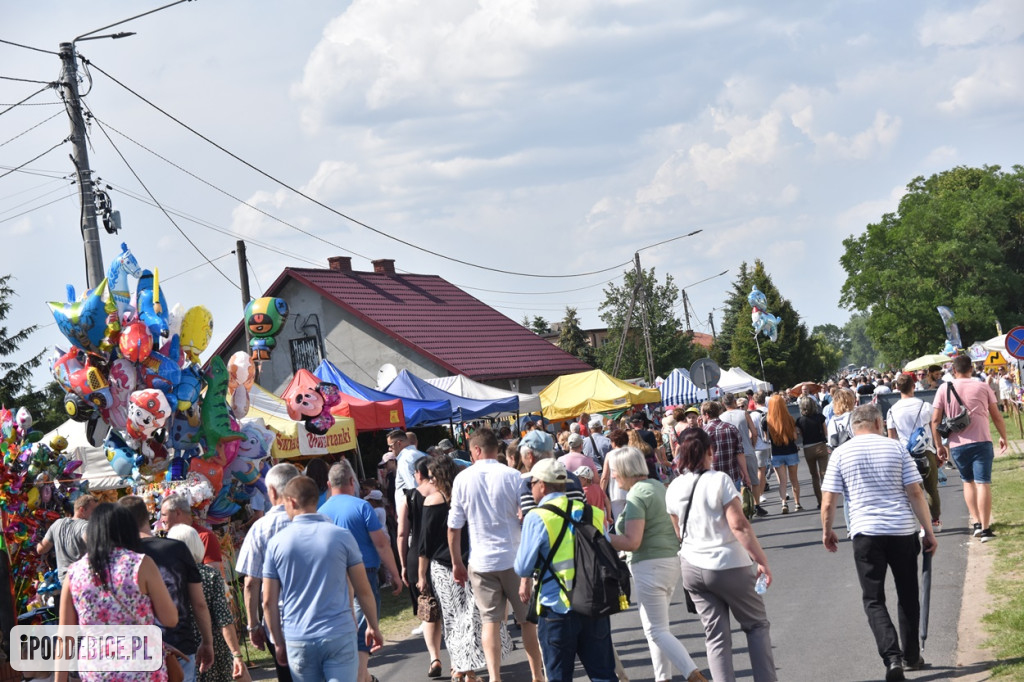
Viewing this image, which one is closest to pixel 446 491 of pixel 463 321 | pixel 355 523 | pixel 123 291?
pixel 355 523

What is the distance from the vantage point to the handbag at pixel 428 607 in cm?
880

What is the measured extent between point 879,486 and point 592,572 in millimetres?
2174

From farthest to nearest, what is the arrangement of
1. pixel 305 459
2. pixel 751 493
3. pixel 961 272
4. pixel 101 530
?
pixel 961 272 → pixel 305 459 → pixel 751 493 → pixel 101 530

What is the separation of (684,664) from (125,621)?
340 centimetres

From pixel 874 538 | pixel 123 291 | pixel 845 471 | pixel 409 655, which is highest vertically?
pixel 123 291

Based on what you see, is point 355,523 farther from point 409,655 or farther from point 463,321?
point 463,321

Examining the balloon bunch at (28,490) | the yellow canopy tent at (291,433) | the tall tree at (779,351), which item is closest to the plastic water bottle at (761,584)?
the balloon bunch at (28,490)

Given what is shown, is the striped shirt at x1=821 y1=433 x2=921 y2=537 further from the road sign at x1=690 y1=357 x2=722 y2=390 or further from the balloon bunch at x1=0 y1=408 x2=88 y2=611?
the road sign at x1=690 y1=357 x2=722 y2=390

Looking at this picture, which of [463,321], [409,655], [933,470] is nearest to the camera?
[409,655]

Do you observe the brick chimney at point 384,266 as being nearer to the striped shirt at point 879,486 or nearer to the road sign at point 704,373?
the road sign at point 704,373

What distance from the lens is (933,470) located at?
12.1m

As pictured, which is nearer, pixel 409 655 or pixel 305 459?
pixel 409 655

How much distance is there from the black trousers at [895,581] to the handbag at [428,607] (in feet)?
11.1

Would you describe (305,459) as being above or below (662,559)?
above
